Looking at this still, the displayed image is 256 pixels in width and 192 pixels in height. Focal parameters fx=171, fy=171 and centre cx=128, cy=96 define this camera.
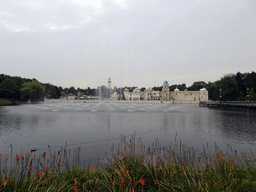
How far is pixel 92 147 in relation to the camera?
31.6 ft

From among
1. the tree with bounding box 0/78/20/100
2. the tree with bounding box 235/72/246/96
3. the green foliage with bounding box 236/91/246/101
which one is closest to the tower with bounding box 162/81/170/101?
the tree with bounding box 235/72/246/96

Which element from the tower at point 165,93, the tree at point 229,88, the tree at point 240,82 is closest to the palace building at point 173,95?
the tower at point 165,93

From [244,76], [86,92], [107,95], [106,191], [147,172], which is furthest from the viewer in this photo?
[86,92]

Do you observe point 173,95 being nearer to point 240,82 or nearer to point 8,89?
point 240,82

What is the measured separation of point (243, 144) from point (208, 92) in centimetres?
10665

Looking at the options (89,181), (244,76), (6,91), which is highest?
(244,76)

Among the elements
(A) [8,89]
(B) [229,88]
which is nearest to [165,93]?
(B) [229,88]

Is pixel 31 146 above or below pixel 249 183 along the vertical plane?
below

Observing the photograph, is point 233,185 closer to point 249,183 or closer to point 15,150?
point 249,183

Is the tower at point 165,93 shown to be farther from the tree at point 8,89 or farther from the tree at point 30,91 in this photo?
the tree at point 8,89

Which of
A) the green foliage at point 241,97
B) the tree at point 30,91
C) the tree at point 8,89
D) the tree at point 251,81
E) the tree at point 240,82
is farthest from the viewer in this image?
the tree at point 240,82

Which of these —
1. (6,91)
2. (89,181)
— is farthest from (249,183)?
(6,91)

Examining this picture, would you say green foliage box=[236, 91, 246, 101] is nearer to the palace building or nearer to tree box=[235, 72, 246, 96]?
tree box=[235, 72, 246, 96]

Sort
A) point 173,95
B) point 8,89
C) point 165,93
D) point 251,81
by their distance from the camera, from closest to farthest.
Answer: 1. point 8,89
2. point 251,81
3. point 165,93
4. point 173,95
